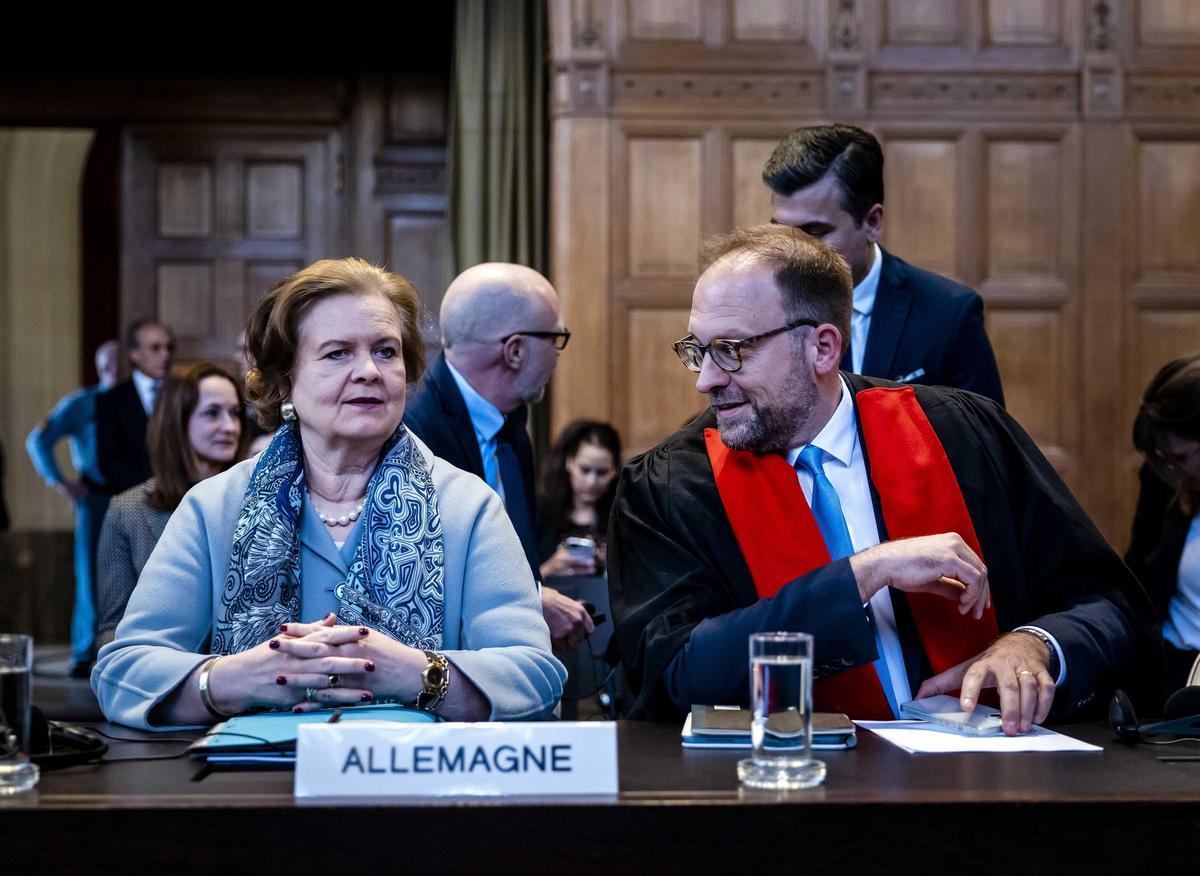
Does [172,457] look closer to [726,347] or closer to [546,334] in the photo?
[546,334]

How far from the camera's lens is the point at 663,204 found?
607 centimetres

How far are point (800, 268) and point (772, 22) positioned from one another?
13.5 ft

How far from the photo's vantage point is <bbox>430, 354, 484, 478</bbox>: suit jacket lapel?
126 inches

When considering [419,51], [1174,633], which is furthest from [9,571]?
[1174,633]

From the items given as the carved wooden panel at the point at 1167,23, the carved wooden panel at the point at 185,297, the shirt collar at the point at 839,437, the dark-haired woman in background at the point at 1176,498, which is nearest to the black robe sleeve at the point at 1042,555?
the shirt collar at the point at 839,437

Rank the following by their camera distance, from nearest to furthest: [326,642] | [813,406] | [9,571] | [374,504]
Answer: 1. [326,642]
2. [374,504]
3. [813,406]
4. [9,571]

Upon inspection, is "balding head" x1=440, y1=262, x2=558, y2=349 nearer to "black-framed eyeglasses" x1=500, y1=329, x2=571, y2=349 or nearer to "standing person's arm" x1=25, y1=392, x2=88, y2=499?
"black-framed eyeglasses" x1=500, y1=329, x2=571, y2=349

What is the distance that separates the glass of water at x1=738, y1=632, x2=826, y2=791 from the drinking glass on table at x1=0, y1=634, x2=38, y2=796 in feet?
2.49

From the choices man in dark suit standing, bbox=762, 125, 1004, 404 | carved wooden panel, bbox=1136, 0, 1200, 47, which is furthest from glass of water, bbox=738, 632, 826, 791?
carved wooden panel, bbox=1136, 0, 1200, 47

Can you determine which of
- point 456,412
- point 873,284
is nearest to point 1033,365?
point 873,284

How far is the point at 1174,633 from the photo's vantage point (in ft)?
11.6

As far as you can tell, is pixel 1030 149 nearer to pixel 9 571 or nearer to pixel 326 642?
pixel 326 642

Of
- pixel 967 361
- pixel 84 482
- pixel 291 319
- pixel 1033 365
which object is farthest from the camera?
pixel 84 482

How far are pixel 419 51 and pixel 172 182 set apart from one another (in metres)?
1.64
